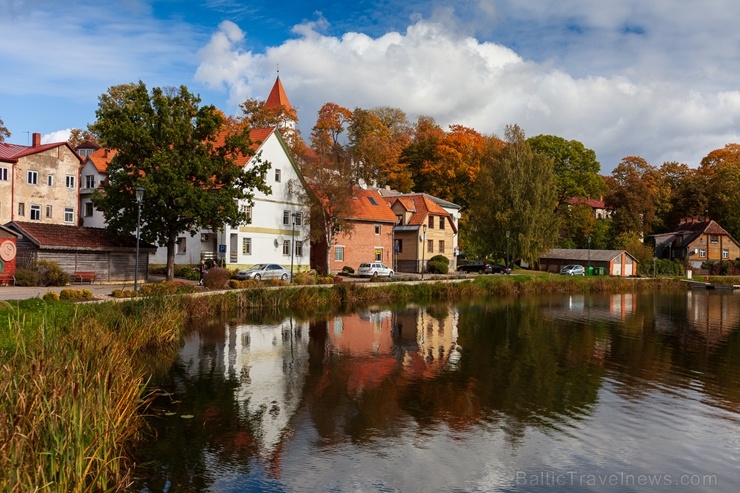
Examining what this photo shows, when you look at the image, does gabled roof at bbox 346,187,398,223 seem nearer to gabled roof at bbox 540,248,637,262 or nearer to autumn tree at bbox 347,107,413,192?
autumn tree at bbox 347,107,413,192

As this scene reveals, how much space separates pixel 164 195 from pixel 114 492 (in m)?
30.5

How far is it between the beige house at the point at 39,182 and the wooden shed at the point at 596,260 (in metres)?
54.5

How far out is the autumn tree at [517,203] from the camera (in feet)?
205

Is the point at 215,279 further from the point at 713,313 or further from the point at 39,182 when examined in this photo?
the point at 713,313

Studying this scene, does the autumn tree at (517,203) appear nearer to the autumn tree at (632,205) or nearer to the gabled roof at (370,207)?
the gabled roof at (370,207)

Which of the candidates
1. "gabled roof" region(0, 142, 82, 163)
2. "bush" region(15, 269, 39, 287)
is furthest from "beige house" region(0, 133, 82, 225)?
"bush" region(15, 269, 39, 287)

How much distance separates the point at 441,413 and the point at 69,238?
107 feet

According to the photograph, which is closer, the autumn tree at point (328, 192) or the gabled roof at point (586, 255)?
the autumn tree at point (328, 192)

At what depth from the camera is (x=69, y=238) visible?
130 feet

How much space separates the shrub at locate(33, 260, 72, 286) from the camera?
36656mm

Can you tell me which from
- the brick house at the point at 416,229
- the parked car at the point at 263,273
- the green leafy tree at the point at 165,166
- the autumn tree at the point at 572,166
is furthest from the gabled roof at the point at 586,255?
the green leafy tree at the point at 165,166

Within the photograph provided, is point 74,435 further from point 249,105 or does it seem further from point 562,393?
point 249,105

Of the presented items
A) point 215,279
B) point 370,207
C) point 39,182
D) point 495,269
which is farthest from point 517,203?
point 39,182

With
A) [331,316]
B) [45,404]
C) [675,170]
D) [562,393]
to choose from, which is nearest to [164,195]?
[331,316]
